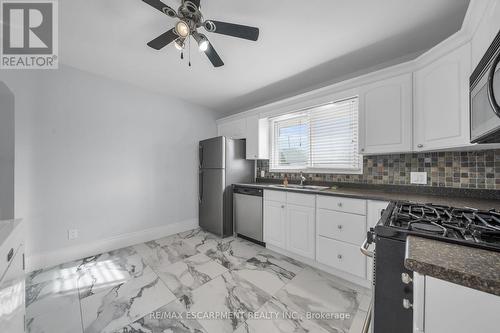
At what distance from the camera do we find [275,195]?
8.11 ft

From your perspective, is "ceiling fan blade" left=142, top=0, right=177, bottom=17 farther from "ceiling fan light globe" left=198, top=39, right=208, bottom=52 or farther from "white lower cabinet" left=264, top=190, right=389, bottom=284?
"white lower cabinet" left=264, top=190, right=389, bottom=284

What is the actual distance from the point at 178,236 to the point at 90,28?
2.74 m

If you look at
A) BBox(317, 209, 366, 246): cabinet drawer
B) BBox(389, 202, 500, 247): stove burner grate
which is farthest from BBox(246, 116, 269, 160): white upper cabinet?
BBox(389, 202, 500, 247): stove burner grate

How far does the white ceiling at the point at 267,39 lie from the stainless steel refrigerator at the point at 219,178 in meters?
0.98

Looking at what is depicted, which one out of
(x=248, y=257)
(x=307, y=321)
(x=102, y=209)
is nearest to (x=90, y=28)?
(x=102, y=209)

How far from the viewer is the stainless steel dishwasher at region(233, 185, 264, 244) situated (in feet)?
8.75

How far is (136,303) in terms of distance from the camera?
155cm

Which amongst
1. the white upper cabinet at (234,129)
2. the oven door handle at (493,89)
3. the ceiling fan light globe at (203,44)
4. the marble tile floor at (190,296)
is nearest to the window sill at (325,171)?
the white upper cabinet at (234,129)

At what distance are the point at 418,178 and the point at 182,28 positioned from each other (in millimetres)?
2492

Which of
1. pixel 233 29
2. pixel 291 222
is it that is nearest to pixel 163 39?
pixel 233 29

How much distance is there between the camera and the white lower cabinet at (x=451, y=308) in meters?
0.41

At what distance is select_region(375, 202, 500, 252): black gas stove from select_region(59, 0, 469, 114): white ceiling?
4.90 feet

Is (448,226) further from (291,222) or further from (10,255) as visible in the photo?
(10,255)

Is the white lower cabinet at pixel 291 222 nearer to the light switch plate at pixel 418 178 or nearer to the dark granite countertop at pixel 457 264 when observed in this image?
the light switch plate at pixel 418 178
